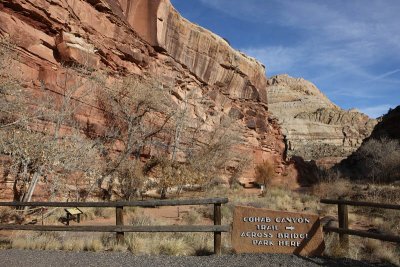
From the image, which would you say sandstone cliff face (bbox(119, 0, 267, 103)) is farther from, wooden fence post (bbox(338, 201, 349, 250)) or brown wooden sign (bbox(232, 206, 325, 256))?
wooden fence post (bbox(338, 201, 349, 250))

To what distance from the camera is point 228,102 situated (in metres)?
42.3

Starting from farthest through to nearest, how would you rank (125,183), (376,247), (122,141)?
1. (122,141)
2. (125,183)
3. (376,247)

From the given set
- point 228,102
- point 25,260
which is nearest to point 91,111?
point 25,260

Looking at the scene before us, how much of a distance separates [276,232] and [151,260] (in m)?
2.46

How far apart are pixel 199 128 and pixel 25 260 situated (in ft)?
88.0

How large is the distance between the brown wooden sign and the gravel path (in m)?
0.21

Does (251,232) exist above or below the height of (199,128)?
below

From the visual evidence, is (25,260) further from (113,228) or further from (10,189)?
(10,189)

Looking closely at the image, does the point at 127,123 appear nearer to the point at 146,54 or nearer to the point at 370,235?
the point at 146,54

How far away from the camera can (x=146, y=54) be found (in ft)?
94.7

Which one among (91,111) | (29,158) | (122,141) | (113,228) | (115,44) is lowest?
(113,228)

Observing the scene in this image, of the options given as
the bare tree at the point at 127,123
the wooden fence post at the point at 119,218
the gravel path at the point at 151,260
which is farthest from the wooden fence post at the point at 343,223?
the bare tree at the point at 127,123

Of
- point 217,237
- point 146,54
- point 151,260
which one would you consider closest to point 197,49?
point 146,54

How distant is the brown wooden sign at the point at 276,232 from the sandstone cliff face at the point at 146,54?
13.5m
